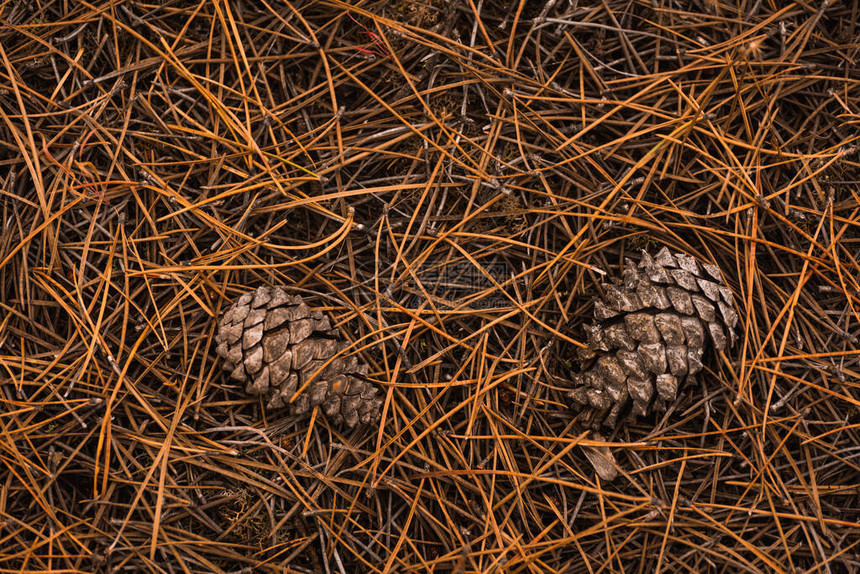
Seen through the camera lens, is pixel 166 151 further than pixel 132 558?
Yes

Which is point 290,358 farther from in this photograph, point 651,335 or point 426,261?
point 651,335

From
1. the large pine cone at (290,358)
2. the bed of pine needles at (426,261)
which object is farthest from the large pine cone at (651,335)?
the large pine cone at (290,358)

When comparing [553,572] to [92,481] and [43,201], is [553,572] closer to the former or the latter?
[92,481]

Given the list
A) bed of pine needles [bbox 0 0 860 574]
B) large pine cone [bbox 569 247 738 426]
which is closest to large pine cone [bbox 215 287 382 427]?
bed of pine needles [bbox 0 0 860 574]

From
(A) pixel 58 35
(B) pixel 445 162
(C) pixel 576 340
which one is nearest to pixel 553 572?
(C) pixel 576 340

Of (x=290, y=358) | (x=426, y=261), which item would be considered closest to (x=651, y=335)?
(x=426, y=261)

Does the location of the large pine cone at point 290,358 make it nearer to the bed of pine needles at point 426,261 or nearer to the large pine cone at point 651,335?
the bed of pine needles at point 426,261

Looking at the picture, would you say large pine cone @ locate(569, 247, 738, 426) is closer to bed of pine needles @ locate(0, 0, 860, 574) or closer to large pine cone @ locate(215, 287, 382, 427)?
bed of pine needles @ locate(0, 0, 860, 574)
